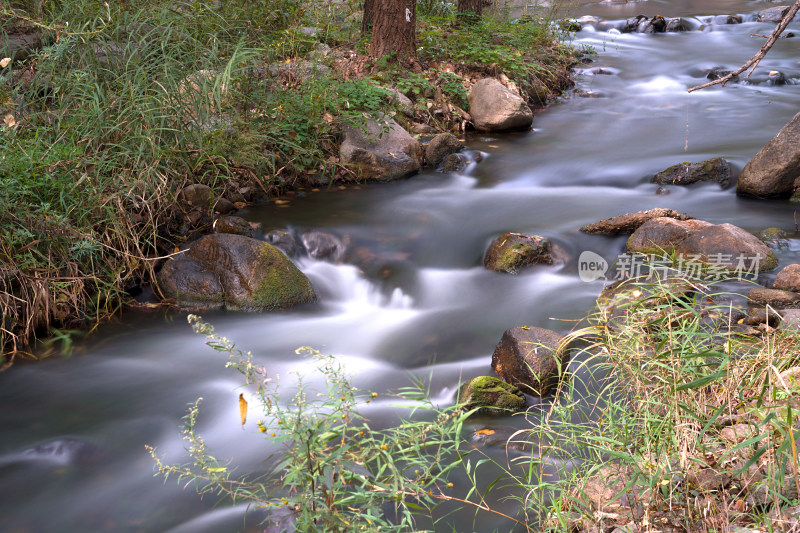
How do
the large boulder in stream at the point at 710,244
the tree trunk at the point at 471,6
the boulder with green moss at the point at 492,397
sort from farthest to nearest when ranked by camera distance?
the tree trunk at the point at 471,6 < the large boulder in stream at the point at 710,244 < the boulder with green moss at the point at 492,397

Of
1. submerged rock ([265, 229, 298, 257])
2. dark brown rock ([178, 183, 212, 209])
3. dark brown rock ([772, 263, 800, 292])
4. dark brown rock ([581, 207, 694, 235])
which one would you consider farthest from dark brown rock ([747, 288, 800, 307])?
dark brown rock ([178, 183, 212, 209])

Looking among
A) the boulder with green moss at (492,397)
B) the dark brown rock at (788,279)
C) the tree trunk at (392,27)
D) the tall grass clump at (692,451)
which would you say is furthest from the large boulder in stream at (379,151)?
the tall grass clump at (692,451)

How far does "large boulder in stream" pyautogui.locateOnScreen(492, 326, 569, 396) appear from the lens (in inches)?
137

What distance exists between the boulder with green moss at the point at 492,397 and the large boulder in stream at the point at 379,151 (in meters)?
3.89

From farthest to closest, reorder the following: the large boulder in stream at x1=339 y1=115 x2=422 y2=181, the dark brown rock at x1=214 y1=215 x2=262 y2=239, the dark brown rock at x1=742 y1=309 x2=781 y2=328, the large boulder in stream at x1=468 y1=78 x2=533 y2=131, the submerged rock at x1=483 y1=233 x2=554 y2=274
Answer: the large boulder in stream at x1=468 y1=78 x2=533 y2=131 < the large boulder in stream at x1=339 y1=115 x2=422 y2=181 < the dark brown rock at x1=214 y1=215 x2=262 y2=239 < the submerged rock at x1=483 y1=233 x2=554 y2=274 < the dark brown rock at x1=742 y1=309 x2=781 y2=328

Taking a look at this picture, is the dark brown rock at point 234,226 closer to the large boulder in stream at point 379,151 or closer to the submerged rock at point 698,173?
the large boulder in stream at point 379,151

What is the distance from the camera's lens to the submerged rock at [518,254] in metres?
5.12

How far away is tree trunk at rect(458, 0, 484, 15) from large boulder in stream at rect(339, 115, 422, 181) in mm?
4802

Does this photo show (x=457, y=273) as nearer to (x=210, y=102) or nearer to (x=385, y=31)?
(x=210, y=102)

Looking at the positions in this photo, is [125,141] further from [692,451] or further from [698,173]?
[698,173]

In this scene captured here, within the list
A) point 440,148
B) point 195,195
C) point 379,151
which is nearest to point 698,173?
point 440,148

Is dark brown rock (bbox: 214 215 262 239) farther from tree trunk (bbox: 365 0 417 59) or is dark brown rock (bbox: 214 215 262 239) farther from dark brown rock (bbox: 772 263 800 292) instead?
tree trunk (bbox: 365 0 417 59)

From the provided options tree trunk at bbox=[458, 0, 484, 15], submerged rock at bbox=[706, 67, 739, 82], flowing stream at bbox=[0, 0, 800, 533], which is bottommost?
flowing stream at bbox=[0, 0, 800, 533]

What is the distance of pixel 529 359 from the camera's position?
3.54m
